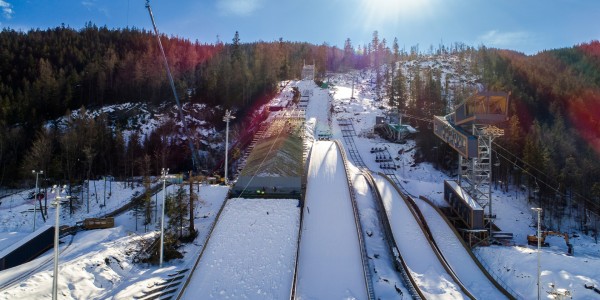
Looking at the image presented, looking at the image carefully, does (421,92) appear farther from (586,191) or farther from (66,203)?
(66,203)

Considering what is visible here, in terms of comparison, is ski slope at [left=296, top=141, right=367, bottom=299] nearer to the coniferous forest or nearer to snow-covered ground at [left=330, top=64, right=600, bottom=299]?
snow-covered ground at [left=330, top=64, right=600, bottom=299]

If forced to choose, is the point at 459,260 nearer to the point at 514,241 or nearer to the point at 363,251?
the point at 363,251

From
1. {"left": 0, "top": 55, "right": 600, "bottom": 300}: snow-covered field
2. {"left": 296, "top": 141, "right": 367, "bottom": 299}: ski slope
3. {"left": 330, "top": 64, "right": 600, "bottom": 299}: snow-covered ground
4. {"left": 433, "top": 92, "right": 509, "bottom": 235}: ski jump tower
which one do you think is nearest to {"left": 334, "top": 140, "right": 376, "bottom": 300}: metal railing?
{"left": 296, "top": 141, "right": 367, "bottom": 299}: ski slope

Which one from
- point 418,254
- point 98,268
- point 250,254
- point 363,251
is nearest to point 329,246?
point 363,251

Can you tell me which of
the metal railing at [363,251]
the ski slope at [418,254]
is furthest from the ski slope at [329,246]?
the ski slope at [418,254]

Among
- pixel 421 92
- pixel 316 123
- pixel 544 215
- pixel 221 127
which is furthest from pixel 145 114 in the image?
pixel 544 215
